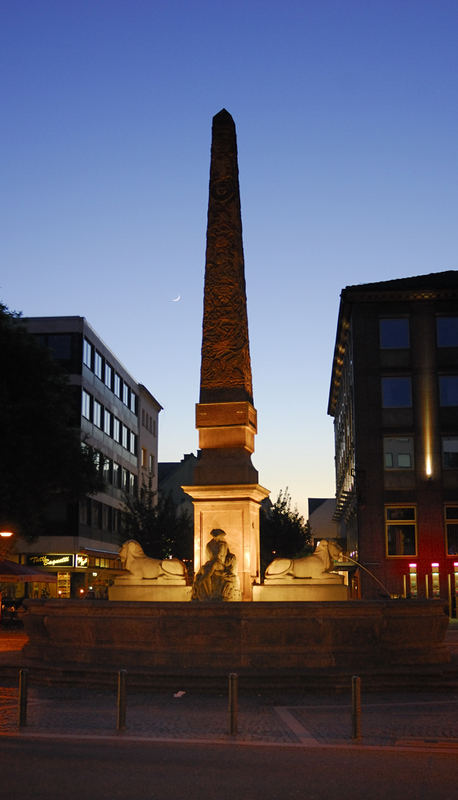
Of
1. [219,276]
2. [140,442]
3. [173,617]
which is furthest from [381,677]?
[140,442]

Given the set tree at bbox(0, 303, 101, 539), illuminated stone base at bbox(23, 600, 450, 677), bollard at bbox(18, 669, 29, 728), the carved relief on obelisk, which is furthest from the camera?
tree at bbox(0, 303, 101, 539)

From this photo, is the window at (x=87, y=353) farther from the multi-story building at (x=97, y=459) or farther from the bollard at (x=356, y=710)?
the bollard at (x=356, y=710)

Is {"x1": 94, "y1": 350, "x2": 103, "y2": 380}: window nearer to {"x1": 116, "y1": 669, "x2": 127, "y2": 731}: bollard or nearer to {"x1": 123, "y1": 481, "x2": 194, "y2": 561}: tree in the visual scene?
{"x1": 123, "y1": 481, "x2": 194, "y2": 561}: tree

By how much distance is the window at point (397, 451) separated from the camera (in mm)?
50812

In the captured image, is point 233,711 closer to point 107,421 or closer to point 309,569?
point 309,569

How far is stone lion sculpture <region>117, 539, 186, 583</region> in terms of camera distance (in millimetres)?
19234

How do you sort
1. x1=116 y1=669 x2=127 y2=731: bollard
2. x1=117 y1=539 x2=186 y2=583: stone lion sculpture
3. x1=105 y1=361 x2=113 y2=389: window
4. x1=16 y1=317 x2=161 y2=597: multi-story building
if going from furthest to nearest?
x1=105 y1=361 x2=113 y2=389: window < x1=16 y1=317 x2=161 y2=597: multi-story building < x1=117 y1=539 x2=186 y2=583: stone lion sculpture < x1=116 y1=669 x2=127 y2=731: bollard

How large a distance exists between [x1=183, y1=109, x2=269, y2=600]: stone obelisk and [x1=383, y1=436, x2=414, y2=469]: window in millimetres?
30034

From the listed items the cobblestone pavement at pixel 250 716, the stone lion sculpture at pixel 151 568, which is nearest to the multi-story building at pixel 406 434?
the stone lion sculpture at pixel 151 568

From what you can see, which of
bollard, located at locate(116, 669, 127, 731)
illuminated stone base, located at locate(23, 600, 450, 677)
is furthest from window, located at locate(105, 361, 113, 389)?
bollard, located at locate(116, 669, 127, 731)

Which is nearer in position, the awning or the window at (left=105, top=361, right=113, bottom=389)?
the awning

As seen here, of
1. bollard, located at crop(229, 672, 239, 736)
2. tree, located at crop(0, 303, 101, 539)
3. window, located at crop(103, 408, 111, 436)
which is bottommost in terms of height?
bollard, located at crop(229, 672, 239, 736)

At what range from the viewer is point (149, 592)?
19.1 m

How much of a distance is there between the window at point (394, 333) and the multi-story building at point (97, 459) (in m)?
15.2
